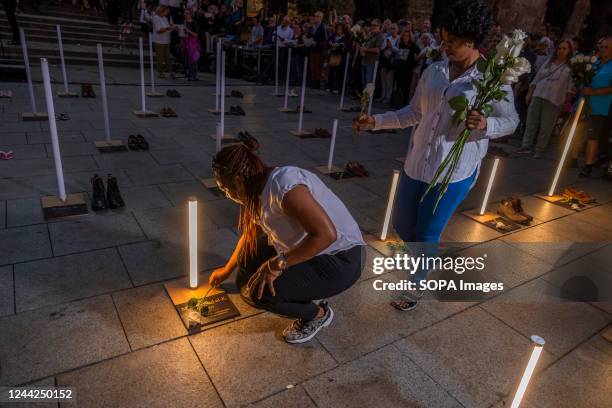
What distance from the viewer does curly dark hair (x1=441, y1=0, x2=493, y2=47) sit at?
7.66 feet

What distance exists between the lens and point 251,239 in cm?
262

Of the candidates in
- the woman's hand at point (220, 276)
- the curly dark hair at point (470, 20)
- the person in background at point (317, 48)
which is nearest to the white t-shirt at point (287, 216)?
the woman's hand at point (220, 276)

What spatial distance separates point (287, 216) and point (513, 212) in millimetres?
3808

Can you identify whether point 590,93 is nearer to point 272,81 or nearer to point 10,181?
point 10,181

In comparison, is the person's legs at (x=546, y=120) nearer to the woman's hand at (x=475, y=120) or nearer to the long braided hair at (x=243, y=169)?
the woman's hand at (x=475, y=120)

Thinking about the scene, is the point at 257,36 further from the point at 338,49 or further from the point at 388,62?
the point at 388,62

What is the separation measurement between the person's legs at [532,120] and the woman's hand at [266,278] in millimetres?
7382

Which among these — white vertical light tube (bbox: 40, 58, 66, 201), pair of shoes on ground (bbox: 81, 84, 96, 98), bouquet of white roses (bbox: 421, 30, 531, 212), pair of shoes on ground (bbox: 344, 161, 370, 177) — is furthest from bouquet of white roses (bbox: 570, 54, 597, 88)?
pair of shoes on ground (bbox: 81, 84, 96, 98)

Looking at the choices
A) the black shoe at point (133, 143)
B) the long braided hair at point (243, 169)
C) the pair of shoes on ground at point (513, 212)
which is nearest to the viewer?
the long braided hair at point (243, 169)

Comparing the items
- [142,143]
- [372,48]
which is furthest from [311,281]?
[372,48]

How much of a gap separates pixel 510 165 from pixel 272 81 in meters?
9.04

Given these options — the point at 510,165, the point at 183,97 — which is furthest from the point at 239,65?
the point at 510,165

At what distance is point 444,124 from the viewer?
2.63m

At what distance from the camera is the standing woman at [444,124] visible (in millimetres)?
2406
